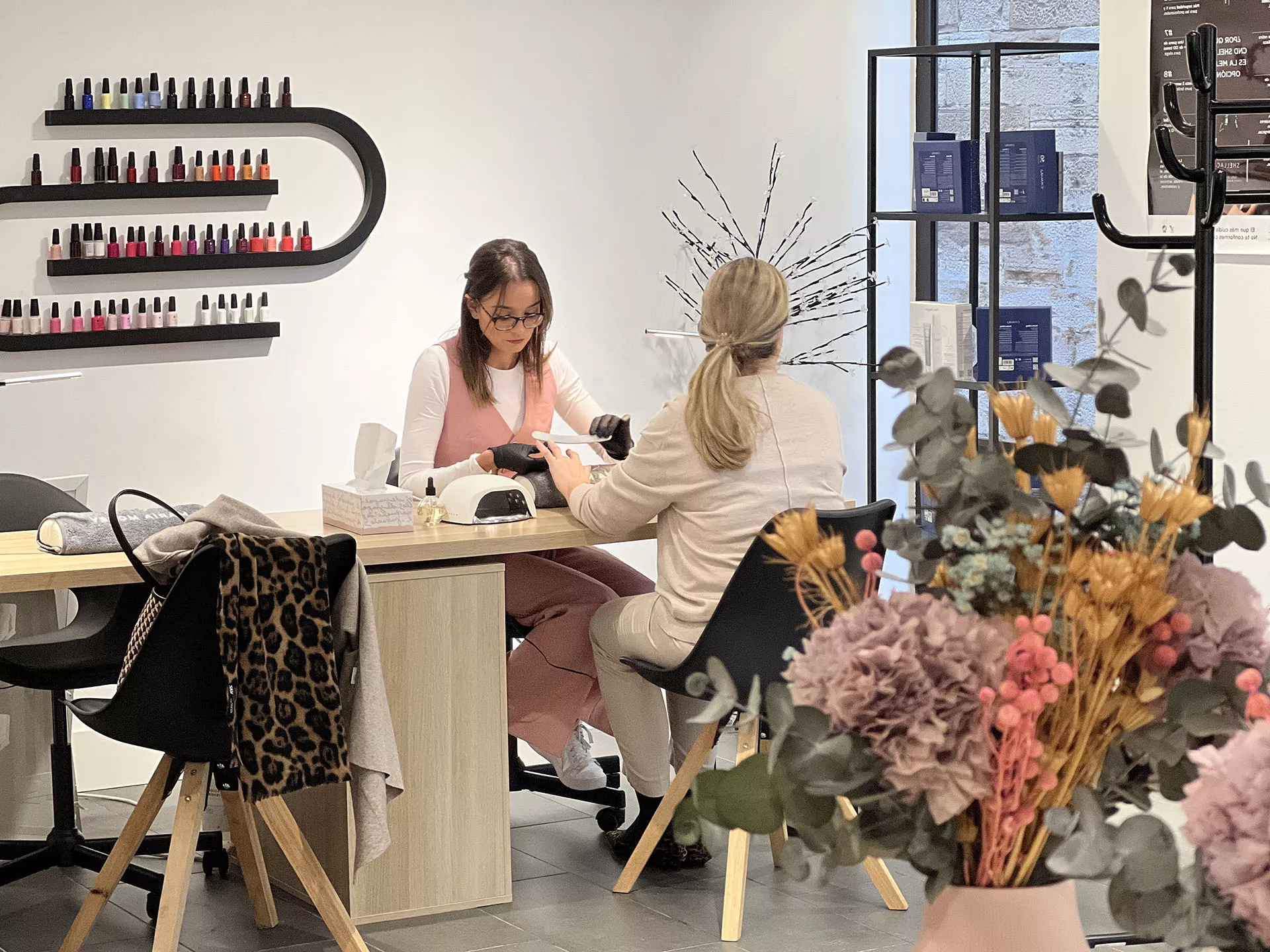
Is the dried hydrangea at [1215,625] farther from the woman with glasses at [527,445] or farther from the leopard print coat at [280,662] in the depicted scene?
the woman with glasses at [527,445]

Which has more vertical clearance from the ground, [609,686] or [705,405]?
[705,405]

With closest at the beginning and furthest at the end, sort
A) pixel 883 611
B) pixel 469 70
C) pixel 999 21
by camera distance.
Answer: pixel 883 611 → pixel 469 70 → pixel 999 21

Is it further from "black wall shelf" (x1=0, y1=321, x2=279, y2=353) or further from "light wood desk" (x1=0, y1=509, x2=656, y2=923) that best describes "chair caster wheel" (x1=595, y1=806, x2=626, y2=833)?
"black wall shelf" (x1=0, y1=321, x2=279, y2=353)

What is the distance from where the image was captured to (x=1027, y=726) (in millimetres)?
1063

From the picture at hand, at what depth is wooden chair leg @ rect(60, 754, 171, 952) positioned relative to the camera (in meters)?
3.04

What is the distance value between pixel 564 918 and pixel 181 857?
2.80 ft

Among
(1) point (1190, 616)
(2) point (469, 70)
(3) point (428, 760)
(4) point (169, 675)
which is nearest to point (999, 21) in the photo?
(2) point (469, 70)

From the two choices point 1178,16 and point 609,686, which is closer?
point 609,686

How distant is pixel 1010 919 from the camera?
1.17m

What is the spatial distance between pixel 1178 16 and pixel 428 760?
276cm

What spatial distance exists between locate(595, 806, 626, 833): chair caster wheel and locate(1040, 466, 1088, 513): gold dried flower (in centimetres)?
294

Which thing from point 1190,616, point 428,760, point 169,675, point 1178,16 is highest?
point 1178,16

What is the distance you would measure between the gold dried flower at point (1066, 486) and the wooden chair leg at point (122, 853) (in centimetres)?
226

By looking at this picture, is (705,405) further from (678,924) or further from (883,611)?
(883,611)
